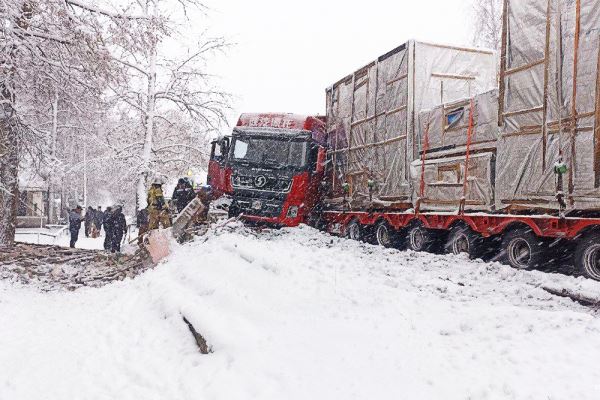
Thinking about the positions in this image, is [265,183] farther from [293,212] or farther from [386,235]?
[386,235]

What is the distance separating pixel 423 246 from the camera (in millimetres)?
10578

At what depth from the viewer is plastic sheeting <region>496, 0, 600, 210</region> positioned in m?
6.70

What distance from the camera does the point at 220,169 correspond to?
1428 centimetres

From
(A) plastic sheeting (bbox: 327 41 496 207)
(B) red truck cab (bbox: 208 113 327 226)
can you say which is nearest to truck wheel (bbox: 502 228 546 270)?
(A) plastic sheeting (bbox: 327 41 496 207)

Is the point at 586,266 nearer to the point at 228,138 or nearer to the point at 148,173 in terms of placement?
the point at 228,138

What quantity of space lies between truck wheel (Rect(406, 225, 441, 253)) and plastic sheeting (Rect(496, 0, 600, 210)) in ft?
7.84

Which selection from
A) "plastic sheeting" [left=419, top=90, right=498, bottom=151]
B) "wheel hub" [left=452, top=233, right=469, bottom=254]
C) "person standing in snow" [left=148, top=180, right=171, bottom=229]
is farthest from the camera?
"person standing in snow" [left=148, top=180, right=171, bottom=229]

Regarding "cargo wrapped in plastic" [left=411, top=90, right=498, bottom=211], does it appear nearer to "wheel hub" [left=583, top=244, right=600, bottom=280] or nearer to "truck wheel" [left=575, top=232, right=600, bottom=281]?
"truck wheel" [left=575, top=232, right=600, bottom=281]

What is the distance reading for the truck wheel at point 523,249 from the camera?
755 centimetres

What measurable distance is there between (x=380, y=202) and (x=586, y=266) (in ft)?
18.6

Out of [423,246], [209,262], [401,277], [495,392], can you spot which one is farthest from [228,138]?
[495,392]

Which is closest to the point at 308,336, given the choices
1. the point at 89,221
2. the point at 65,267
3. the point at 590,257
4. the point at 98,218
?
the point at 590,257

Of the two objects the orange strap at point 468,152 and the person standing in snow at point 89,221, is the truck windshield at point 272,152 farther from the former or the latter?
the person standing in snow at point 89,221

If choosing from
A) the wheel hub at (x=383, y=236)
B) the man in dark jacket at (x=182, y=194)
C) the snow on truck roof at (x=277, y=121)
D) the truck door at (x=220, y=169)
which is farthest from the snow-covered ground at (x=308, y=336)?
the snow on truck roof at (x=277, y=121)
